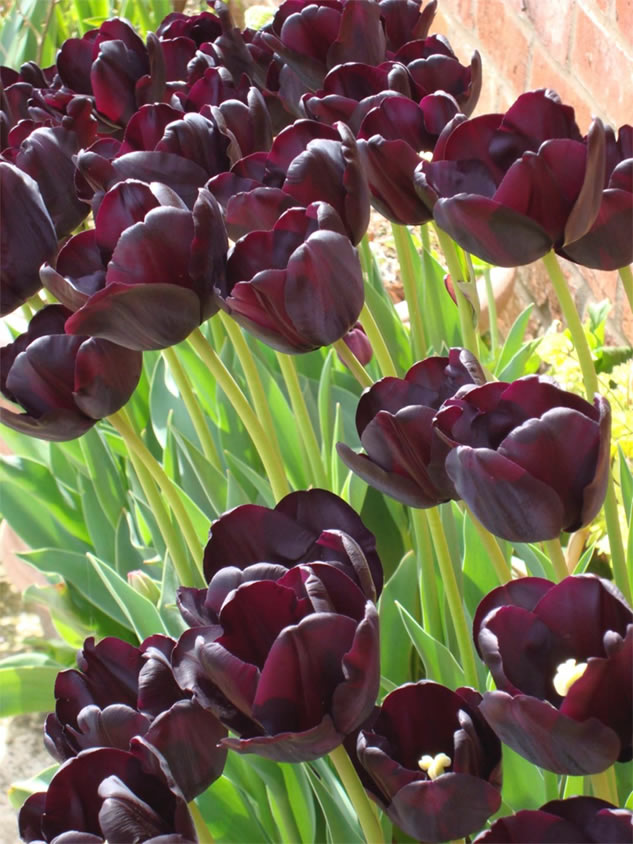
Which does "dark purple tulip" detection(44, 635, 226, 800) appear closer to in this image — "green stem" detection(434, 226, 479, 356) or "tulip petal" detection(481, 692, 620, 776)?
"tulip petal" detection(481, 692, 620, 776)

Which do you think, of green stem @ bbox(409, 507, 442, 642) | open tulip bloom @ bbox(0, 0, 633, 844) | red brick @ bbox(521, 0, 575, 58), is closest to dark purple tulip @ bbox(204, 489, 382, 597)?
open tulip bloom @ bbox(0, 0, 633, 844)

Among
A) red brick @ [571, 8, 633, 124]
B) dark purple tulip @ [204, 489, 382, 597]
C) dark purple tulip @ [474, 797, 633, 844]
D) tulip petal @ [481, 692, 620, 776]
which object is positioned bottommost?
dark purple tulip @ [474, 797, 633, 844]

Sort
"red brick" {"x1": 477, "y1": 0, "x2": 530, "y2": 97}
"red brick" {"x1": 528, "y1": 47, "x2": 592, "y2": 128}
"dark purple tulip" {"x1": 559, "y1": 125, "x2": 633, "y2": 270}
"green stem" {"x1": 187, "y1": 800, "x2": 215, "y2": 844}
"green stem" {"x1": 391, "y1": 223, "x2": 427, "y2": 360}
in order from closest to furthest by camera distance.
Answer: "green stem" {"x1": 187, "y1": 800, "x2": 215, "y2": 844}
"dark purple tulip" {"x1": 559, "y1": 125, "x2": 633, "y2": 270}
"green stem" {"x1": 391, "y1": 223, "x2": 427, "y2": 360}
"red brick" {"x1": 528, "y1": 47, "x2": 592, "y2": 128}
"red brick" {"x1": 477, "y1": 0, "x2": 530, "y2": 97}

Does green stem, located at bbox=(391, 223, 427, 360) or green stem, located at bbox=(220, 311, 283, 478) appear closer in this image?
green stem, located at bbox=(220, 311, 283, 478)

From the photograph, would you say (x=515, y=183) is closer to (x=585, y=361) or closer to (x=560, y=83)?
(x=585, y=361)

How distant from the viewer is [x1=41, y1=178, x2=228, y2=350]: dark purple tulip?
1.84 feet

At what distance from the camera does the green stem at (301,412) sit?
2.40 ft

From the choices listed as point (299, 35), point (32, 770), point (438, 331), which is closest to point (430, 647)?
point (299, 35)

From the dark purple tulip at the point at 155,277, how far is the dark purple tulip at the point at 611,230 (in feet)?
0.67

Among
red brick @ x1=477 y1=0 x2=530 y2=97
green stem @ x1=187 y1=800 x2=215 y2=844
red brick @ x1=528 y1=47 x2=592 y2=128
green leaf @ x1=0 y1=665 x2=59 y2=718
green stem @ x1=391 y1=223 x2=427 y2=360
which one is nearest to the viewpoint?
green stem @ x1=187 y1=800 x2=215 y2=844

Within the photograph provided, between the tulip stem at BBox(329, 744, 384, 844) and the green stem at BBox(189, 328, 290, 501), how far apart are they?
25 centimetres

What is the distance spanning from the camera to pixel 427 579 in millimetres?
780

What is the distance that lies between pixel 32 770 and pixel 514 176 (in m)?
1.27

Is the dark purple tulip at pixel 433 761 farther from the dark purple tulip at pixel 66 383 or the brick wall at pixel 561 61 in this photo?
the brick wall at pixel 561 61
